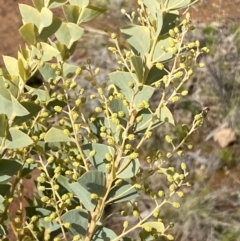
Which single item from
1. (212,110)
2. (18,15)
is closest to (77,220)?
(212,110)

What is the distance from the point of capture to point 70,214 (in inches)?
23.2

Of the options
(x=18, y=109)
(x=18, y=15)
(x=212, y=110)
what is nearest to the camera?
(x=18, y=109)

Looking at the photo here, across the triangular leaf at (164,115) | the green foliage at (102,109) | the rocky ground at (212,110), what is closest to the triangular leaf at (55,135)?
the green foliage at (102,109)

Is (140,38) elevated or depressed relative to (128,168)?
elevated

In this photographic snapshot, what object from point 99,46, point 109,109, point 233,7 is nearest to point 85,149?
point 109,109

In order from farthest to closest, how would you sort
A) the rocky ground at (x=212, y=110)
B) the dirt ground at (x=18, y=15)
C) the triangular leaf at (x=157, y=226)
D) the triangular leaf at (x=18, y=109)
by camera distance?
the dirt ground at (x=18, y=15)
the rocky ground at (x=212, y=110)
the triangular leaf at (x=157, y=226)
the triangular leaf at (x=18, y=109)

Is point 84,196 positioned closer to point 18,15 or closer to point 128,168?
point 128,168

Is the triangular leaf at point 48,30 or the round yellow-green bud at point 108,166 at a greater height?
the triangular leaf at point 48,30

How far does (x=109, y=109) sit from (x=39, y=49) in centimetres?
12

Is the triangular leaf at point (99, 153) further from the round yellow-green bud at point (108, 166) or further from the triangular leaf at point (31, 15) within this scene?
the triangular leaf at point (31, 15)

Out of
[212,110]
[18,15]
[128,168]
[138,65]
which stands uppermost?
[138,65]

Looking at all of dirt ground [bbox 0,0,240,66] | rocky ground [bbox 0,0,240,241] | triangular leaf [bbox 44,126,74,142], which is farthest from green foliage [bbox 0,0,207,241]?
dirt ground [bbox 0,0,240,66]

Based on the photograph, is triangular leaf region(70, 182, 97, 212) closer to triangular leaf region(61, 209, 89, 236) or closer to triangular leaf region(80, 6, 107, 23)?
triangular leaf region(61, 209, 89, 236)

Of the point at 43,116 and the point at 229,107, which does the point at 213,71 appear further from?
the point at 43,116
